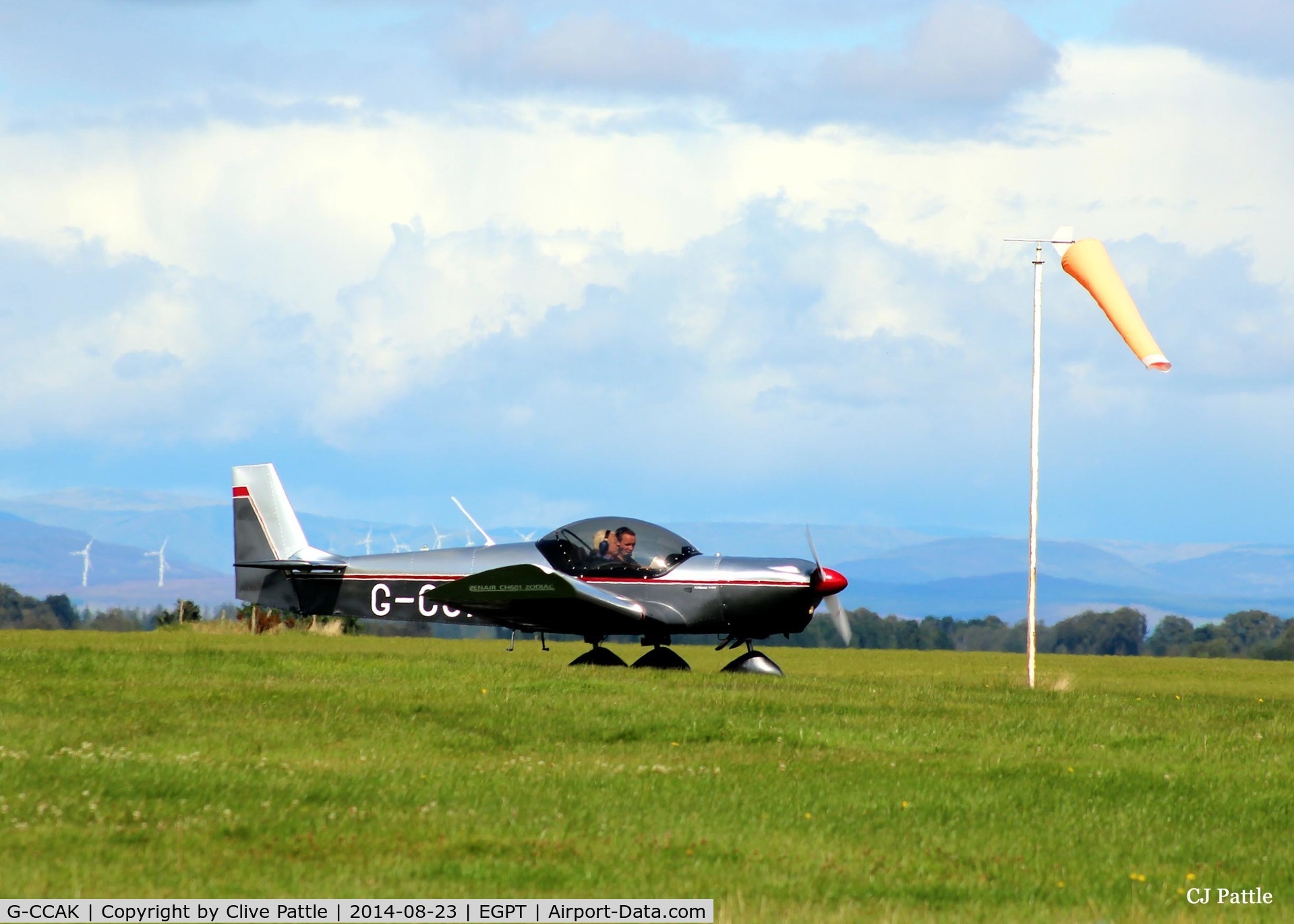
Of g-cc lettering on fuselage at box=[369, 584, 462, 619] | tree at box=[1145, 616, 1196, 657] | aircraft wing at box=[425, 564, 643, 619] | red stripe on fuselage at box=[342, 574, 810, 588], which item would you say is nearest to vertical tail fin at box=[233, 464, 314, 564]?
g-cc lettering on fuselage at box=[369, 584, 462, 619]

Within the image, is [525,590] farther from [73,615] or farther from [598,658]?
[73,615]

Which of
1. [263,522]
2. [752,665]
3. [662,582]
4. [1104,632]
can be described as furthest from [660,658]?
[1104,632]

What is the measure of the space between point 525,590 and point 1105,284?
35.6 feet

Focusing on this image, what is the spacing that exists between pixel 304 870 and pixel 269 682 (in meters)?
8.64

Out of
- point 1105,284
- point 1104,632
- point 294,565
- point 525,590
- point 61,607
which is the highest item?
point 1105,284

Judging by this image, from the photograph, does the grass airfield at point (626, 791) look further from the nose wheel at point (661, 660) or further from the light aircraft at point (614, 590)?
the nose wheel at point (661, 660)

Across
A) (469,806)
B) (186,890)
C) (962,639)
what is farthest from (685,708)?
(962,639)

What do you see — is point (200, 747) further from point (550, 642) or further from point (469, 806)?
point (550, 642)

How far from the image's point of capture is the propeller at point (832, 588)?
21359 millimetres

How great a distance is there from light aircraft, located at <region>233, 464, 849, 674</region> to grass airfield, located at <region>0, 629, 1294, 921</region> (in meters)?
2.25

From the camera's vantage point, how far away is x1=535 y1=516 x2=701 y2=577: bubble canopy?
21969 mm

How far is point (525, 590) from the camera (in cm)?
2134

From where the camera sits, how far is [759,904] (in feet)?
27.3

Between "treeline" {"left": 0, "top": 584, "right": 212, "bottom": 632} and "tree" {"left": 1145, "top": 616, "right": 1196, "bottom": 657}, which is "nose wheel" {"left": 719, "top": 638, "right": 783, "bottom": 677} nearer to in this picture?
"treeline" {"left": 0, "top": 584, "right": 212, "bottom": 632}
